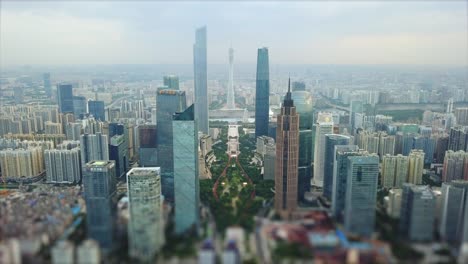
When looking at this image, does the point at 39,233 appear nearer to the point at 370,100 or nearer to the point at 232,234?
the point at 232,234

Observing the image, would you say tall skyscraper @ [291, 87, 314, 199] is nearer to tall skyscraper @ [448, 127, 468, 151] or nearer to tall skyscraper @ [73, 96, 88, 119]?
tall skyscraper @ [448, 127, 468, 151]

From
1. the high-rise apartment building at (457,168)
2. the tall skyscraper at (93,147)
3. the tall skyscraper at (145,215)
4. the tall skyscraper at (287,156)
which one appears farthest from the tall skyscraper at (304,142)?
the tall skyscraper at (93,147)

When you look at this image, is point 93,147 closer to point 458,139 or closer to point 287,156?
point 287,156

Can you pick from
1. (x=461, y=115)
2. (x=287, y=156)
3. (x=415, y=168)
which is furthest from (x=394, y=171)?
(x=461, y=115)

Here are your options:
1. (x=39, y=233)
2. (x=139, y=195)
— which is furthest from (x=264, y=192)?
(x=39, y=233)

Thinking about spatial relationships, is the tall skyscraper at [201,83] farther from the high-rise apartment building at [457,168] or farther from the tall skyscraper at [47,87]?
the high-rise apartment building at [457,168]
